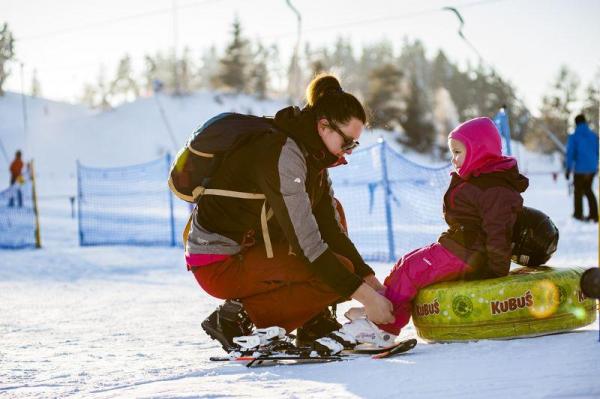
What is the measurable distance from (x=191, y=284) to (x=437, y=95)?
84.2 m

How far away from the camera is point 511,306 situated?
3.71 meters

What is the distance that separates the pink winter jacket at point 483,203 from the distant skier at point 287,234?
0.51m

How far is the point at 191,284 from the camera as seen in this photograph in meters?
8.36

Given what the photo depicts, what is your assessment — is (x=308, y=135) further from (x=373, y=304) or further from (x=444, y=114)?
(x=444, y=114)

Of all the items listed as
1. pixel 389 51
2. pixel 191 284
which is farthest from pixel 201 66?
pixel 191 284

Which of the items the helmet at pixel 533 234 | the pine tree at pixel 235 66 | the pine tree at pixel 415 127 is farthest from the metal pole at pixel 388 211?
the pine tree at pixel 235 66

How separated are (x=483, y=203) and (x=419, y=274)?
0.52 m

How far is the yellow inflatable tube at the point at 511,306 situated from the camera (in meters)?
3.71

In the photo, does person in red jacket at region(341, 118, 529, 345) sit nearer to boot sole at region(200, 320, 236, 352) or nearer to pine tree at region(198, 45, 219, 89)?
boot sole at region(200, 320, 236, 352)

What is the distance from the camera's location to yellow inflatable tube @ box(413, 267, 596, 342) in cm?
371

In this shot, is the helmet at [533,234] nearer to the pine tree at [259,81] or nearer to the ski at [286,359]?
the ski at [286,359]

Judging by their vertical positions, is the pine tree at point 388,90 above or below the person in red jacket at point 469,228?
above

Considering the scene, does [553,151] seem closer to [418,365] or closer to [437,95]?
[437,95]

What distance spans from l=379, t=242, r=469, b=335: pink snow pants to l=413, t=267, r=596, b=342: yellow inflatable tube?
0.27ft
